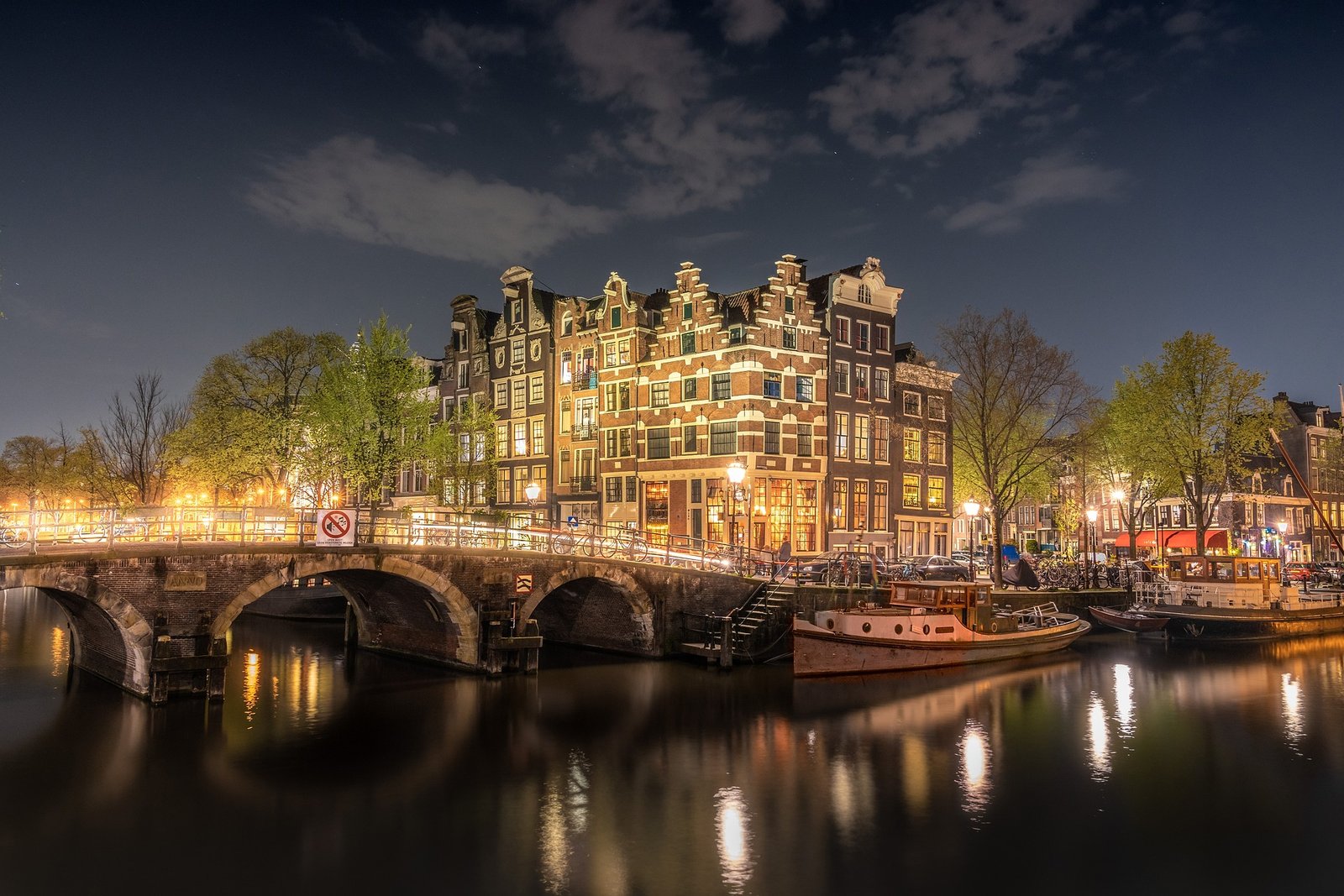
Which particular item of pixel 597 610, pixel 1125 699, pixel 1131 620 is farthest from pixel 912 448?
pixel 1125 699

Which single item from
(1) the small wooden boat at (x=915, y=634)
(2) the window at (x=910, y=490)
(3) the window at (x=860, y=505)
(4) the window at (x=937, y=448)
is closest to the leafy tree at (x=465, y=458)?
(3) the window at (x=860, y=505)

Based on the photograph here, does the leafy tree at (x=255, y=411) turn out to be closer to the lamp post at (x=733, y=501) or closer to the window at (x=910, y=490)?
the lamp post at (x=733, y=501)

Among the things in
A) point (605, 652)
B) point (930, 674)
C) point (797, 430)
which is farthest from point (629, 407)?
point (930, 674)

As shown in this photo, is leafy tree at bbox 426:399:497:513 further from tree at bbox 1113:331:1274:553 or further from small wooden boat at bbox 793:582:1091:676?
tree at bbox 1113:331:1274:553

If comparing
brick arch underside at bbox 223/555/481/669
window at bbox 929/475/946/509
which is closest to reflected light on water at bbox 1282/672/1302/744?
window at bbox 929/475/946/509

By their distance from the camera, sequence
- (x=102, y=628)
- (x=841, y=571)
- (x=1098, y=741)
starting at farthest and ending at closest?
(x=841, y=571) < (x=102, y=628) < (x=1098, y=741)

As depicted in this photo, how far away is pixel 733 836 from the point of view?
698 inches

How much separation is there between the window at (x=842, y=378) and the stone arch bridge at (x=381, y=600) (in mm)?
18730

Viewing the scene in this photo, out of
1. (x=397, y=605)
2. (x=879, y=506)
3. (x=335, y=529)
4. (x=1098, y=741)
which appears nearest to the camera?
(x=1098, y=741)

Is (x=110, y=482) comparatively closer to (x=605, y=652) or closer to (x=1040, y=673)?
(x=605, y=652)

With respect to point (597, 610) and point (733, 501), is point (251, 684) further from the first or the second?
point (733, 501)

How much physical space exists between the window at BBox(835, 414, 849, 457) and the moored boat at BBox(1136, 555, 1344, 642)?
17.2 m

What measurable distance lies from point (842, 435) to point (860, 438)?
1.55 metres

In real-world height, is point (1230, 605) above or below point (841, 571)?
below
